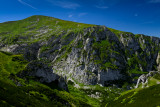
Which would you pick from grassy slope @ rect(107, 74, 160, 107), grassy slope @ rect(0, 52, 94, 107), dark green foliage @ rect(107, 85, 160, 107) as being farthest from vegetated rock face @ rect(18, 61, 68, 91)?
dark green foliage @ rect(107, 85, 160, 107)

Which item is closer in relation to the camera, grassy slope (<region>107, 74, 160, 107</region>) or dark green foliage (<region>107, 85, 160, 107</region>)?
dark green foliage (<region>107, 85, 160, 107</region>)

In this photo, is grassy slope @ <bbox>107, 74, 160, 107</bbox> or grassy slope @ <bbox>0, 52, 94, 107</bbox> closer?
grassy slope @ <bbox>107, 74, 160, 107</bbox>

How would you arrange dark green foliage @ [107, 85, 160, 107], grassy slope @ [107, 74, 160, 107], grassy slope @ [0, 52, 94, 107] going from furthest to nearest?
grassy slope @ [0, 52, 94, 107] → grassy slope @ [107, 74, 160, 107] → dark green foliage @ [107, 85, 160, 107]

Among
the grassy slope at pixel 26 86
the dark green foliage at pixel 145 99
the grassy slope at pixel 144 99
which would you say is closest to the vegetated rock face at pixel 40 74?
the grassy slope at pixel 26 86

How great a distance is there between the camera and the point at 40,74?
126562 millimetres

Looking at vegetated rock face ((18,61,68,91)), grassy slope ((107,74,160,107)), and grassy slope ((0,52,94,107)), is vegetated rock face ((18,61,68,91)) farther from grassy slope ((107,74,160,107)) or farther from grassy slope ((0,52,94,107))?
grassy slope ((107,74,160,107))

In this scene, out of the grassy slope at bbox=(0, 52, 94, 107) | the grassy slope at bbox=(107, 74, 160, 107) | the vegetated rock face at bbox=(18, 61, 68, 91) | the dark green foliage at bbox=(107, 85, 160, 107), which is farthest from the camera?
the vegetated rock face at bbox=(18, 61, 68, 91)

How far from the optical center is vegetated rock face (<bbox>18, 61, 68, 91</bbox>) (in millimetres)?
114869

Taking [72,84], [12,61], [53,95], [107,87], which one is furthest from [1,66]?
[107,87]

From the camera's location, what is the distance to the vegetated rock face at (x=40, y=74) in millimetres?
114869

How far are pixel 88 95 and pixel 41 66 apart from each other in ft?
268

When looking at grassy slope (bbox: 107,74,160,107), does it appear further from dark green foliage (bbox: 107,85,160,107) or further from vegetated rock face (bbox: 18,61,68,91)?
vegetated rock face (bbox: 18,61,68,91)

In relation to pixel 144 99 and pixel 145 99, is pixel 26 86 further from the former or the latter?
pixel 145 99

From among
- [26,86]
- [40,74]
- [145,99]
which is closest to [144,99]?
[145,99]
